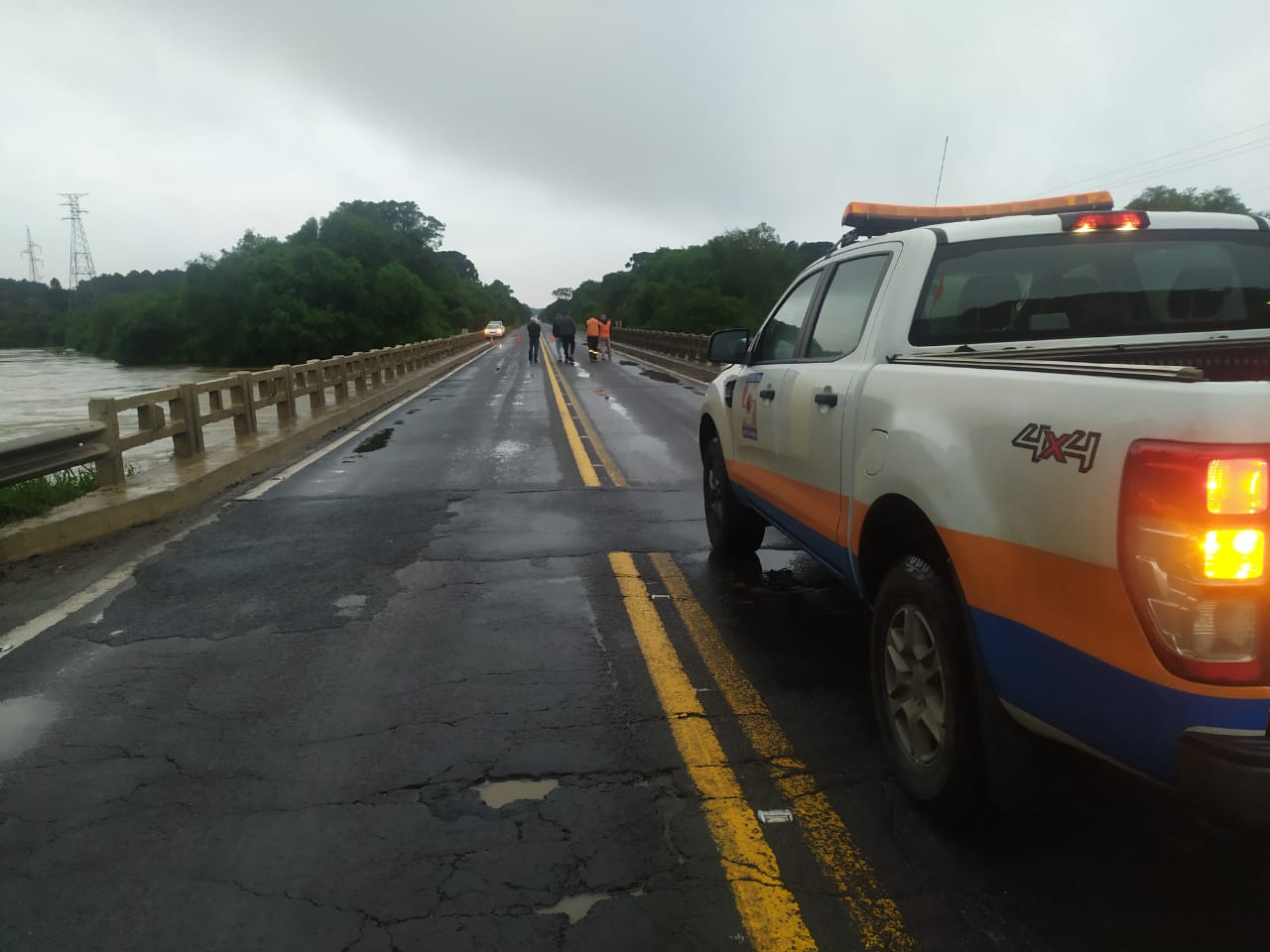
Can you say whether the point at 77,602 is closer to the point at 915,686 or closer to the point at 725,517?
the point at 725,517

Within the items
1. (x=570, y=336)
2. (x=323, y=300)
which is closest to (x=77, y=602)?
(x=570, y=336)

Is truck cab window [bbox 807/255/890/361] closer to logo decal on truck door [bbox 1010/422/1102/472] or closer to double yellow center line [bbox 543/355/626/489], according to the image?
logo decal on truck door [bbox 1010/422/1102/472]

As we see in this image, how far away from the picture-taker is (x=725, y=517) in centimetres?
643

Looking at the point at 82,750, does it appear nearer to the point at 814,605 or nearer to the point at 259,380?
the point at 814,605

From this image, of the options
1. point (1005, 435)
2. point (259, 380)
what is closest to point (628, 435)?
point (259, 380)

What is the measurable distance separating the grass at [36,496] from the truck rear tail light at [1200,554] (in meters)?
8.14

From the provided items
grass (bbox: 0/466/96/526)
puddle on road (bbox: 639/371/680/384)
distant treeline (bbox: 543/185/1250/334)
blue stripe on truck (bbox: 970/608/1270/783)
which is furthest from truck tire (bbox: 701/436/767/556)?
distant treeline (bbox: 543/185/1250/334)

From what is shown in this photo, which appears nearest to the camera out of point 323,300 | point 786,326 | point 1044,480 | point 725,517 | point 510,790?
point 1044,480

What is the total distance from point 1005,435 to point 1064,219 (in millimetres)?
1821

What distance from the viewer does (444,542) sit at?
735 centimetres

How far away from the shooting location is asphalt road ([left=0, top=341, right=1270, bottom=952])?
265 centimetres

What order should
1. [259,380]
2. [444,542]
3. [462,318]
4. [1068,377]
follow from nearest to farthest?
[1068,377] < [444,542] < [259,380] < [462,318]

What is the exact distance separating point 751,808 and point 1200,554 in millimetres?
1772

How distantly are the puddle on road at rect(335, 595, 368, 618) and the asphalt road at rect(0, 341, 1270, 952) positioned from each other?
2cm
